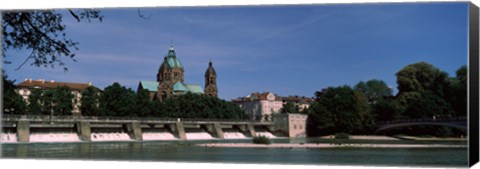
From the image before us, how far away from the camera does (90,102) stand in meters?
32.1

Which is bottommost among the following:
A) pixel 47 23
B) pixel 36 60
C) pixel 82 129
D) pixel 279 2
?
pixel 82 129

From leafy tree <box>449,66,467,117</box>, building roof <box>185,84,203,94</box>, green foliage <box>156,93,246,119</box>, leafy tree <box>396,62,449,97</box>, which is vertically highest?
building roof <box>185,84,203,94</box>

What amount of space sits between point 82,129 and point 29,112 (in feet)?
10.7

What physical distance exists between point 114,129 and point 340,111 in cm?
1162

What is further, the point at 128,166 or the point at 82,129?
the point at 82,129

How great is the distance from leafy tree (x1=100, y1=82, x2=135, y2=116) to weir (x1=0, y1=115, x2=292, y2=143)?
129 centimetres

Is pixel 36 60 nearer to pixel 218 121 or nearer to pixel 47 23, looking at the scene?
pixel 47 23

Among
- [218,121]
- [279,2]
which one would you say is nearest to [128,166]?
[279,2]

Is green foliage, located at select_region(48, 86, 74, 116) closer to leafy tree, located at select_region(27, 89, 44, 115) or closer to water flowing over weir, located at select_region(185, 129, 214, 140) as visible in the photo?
leafy tree, located at select_region(27, 89, 44, 115)

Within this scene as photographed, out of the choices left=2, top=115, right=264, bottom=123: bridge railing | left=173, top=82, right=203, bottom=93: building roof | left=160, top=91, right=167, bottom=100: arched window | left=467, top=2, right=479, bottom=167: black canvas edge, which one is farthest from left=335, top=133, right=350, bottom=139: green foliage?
left=467, top=2, right=479, bottom=167: black canvas edge

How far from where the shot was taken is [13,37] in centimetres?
773

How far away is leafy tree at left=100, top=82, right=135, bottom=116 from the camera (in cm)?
3226

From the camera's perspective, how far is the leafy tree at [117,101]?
32.3 meters

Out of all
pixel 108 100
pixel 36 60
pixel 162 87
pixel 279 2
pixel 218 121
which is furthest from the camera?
pixel 162 87
